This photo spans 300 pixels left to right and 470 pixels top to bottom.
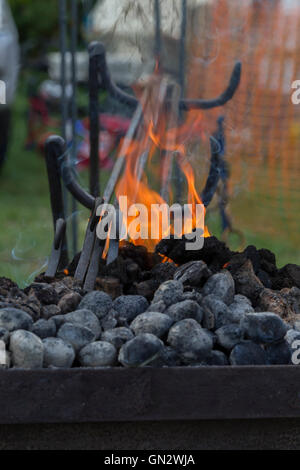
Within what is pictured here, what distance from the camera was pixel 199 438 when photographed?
1.79 meters

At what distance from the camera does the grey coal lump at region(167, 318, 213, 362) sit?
1.84m

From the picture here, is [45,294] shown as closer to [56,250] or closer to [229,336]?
[56,250]

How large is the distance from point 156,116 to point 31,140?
7.19 m

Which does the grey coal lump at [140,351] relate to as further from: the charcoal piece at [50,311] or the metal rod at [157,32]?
the metal rod at [157,32]

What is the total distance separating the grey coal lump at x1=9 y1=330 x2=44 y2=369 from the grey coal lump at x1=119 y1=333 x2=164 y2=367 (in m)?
0.19

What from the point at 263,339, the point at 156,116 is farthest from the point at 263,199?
the point at 263,339

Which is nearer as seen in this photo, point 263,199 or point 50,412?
point 50,412

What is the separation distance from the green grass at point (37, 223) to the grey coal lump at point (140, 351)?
84.1 inches

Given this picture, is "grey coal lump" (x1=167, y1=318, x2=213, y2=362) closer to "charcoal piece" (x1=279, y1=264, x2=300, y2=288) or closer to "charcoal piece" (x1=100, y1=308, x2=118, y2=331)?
"charcoal piece" (x1=100, y1=308, x2=118, y2=331)

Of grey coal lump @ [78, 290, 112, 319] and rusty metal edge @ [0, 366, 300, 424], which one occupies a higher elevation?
grey coal lump @ [78, 290, 112, 319]

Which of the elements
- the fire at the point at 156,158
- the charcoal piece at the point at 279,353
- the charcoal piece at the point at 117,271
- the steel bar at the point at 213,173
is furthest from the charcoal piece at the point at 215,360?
the steel bar at the point at 213,173

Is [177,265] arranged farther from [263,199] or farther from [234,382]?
[263,199]

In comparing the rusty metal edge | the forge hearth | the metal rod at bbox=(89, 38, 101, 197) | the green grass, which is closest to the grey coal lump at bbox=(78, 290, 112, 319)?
the forge hearth

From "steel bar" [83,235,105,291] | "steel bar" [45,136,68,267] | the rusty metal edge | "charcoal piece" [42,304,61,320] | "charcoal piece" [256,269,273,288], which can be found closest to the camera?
the rusty metal edge
